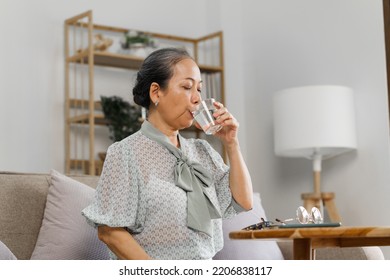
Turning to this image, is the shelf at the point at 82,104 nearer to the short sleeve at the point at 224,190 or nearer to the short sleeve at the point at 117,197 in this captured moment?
the short sleeve at the point at 224,190

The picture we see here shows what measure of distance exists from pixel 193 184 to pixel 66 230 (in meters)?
0.61

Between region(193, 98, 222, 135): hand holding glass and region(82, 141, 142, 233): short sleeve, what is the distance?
20cm

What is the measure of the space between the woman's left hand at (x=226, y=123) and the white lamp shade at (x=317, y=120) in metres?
2.16

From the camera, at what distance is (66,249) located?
217 centimetres

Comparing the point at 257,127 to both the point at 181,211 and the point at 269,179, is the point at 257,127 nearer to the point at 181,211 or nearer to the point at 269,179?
the point at 269,179

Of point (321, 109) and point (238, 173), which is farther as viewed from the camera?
point (321, 109)

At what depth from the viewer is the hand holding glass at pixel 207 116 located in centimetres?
167

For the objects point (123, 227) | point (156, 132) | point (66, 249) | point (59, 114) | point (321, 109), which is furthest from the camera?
point (59, 114)

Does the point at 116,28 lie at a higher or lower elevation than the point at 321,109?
higher

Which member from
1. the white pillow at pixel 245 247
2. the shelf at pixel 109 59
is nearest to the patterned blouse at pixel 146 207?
the white pillow at pixel 245 247

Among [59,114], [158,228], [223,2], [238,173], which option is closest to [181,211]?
[158,228]

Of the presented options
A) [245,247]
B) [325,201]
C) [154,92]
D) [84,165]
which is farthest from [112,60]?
[154,92]

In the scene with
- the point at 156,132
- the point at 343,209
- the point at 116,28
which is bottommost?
the point at 343,209

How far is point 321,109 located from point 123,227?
2.37 meters
